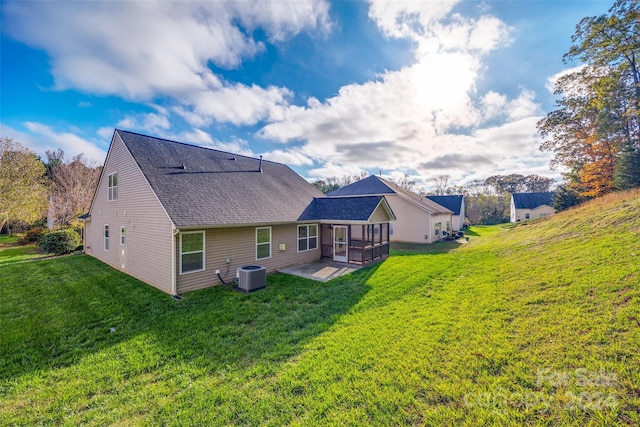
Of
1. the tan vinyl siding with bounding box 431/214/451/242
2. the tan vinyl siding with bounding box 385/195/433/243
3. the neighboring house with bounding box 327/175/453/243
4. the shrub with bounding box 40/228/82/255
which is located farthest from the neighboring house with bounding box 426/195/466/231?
the shrub with bounding box 40/228/82/255

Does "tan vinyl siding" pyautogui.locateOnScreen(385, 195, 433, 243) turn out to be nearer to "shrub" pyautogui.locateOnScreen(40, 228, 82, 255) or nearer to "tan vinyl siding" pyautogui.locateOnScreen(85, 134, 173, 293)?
"tan vinyl siding" pyautogui.locateOnScreen(85, 134, 173, 293)

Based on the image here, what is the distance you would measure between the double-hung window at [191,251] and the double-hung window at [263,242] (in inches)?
93.6

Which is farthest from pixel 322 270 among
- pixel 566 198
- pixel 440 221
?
pixel 566 198

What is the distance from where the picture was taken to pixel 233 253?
9.65 meters

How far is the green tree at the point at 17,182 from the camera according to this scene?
18.1 meters

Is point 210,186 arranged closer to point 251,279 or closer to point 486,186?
point 251,279

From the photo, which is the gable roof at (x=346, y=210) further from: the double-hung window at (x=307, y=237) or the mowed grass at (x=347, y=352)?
the mowed grass at (x=347, y=352)

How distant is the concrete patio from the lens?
Result: 402 inches

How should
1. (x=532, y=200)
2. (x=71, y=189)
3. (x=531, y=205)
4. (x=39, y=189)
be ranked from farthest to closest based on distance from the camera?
(x=532, y=200), (x=531, y=205), (x=71, y=189), (x=39, y=189)

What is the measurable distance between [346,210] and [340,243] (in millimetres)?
1767

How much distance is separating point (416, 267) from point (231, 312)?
7.59 meters

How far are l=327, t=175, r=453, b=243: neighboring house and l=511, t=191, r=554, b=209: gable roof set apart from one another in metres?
31.5

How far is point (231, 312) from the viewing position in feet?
22.2

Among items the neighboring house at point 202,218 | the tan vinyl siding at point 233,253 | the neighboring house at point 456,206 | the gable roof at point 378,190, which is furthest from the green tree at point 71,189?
the neighboring house at point 456,206
